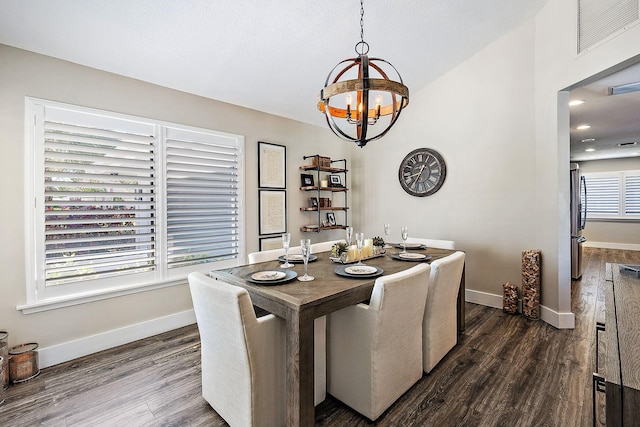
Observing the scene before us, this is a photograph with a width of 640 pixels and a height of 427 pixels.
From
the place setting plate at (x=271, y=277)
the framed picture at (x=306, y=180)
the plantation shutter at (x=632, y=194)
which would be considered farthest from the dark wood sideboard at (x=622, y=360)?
the plantation shutter at (x=632, y=194)

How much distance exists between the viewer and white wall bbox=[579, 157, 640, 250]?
25.2 feet

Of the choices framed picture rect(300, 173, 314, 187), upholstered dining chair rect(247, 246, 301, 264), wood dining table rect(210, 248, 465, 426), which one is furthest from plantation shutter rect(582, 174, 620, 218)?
upholstered dining chair rect(247, 246, 301, 264)

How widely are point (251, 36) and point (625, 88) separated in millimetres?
3995

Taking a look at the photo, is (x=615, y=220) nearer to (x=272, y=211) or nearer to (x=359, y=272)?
(x=272, y=211)

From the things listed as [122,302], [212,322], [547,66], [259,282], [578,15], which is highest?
[578,15]

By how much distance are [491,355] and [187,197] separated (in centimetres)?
338

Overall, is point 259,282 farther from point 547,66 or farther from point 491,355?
point 547,66

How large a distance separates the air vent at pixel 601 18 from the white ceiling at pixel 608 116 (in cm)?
41

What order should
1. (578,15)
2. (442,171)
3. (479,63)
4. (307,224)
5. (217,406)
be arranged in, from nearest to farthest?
(217,406)
(578,15)
(479,63)
(442,171)
(307,224)

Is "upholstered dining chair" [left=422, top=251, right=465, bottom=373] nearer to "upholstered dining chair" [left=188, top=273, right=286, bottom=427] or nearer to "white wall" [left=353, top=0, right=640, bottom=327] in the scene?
"upholstered dining chair" [left=188, top=273, right=286, bottom=427]

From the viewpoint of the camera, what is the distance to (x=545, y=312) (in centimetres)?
329

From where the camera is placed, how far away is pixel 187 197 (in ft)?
10.9

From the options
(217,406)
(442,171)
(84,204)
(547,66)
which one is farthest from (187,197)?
(547,66)

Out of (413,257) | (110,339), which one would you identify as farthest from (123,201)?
(413,257)
